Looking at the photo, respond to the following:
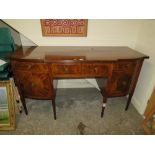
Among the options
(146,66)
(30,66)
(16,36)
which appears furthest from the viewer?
(16,36)

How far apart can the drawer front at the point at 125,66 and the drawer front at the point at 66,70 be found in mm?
403

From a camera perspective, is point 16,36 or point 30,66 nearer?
point 30,66

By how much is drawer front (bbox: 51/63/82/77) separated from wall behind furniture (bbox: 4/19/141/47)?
0.71 metres

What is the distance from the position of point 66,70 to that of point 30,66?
372 mm

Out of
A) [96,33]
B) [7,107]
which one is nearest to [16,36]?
[7,107]

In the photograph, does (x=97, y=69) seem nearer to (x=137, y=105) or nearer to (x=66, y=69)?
(x=66, y=69)

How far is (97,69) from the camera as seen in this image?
61.2 inches

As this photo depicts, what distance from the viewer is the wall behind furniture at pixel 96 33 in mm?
2012

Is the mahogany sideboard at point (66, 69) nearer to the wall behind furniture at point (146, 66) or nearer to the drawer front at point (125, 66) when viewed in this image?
the drawer front at point (125, 66)

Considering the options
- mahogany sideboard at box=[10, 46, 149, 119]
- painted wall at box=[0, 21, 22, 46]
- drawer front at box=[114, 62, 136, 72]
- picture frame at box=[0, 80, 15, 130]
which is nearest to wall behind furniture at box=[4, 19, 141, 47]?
painted wall at box=[0, 21, 22, 46]

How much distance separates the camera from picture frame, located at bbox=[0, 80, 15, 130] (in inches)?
63.6

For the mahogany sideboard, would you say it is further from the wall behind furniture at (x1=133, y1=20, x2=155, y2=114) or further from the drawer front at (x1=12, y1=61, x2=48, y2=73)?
the wall behind furniture at (x1=133, y1=20, x2=155, y2=114)

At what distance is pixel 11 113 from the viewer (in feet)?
5.50
